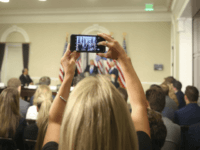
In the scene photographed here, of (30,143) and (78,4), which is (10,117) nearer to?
(30,143)

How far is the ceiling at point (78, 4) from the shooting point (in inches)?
304

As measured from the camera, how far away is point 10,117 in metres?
2.03

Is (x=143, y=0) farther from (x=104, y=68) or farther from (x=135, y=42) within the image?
(x=104, y=68)

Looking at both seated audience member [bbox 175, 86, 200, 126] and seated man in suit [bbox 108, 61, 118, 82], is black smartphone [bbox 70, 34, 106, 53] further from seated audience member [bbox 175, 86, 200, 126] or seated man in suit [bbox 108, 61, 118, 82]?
seated man in suit [bbox 108, 61, 118, 82]

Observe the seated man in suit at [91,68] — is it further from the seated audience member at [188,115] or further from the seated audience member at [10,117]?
the seated audience member at [10,117]

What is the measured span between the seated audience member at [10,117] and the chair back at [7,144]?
4 cm

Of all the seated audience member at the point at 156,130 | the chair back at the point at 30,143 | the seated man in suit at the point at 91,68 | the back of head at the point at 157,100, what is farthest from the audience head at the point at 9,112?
the seated man in suit at the point at 91,68

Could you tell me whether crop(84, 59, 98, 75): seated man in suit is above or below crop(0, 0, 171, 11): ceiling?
below

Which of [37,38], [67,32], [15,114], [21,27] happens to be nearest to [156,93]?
[15,114]

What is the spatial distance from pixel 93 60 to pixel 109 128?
8.31 m

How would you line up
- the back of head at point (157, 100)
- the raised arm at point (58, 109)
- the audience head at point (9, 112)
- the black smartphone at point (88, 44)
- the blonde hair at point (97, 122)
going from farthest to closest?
the back of head at point (157, 100)
the audience head at point (9, 112)
the black smartphone at point (88, 44)
the raised arm at point (58, 109)
the blonde hair at point (97, 122)

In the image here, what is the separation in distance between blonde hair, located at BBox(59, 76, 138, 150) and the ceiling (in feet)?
25.7

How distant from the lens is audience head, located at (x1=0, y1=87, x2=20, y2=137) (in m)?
1.98

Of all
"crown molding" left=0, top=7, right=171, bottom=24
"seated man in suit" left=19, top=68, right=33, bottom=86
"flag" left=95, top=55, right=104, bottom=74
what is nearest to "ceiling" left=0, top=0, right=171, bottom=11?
"crown molding" left=0, top=7, right=171, bottom=24
